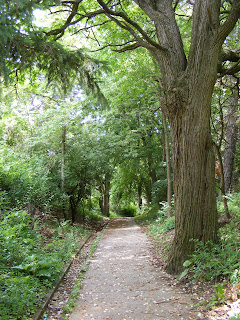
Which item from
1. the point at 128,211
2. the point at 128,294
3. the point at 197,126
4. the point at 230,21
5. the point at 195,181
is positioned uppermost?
the point at 230,21

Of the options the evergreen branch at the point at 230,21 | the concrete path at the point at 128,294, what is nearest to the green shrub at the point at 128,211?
the concrete path at the point at 128,294

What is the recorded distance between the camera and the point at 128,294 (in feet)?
17.4

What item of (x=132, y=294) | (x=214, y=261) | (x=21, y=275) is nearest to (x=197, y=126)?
(x=214, y=261)

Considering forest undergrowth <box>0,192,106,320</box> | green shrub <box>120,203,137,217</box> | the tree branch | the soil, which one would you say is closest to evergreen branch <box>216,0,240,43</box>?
the tree branch

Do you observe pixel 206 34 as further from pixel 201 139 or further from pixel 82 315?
pixel 82 315

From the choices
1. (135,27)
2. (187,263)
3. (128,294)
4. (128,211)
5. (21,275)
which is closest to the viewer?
(21,275)

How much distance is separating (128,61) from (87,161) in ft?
17.7

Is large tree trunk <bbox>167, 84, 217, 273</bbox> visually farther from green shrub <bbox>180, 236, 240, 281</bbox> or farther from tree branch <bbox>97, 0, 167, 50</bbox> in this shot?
tree branch <bbox>97, 0, 167, 50</bbox>

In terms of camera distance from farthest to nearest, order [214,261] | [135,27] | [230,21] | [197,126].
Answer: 1. [135,27]
2. [197,126]
3. [230,21]
4. [214,261]

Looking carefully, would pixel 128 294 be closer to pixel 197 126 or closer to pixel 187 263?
pixel 187 263

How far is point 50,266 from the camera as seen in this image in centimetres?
572

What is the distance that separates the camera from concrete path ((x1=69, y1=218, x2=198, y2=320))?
14.3ft

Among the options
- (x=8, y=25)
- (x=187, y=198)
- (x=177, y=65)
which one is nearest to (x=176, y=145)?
(x=187, y=198)

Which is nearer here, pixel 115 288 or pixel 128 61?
pixel 115 288
